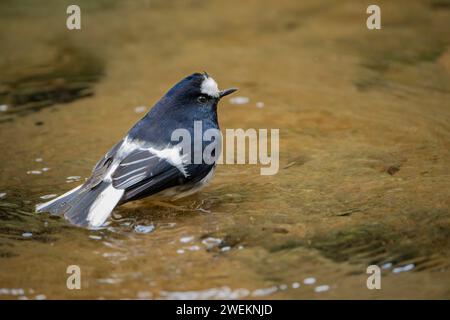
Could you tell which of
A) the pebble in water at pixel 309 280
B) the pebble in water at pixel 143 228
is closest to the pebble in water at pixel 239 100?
the pebble in water at pixel 143 228

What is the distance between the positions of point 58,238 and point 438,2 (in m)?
5.51

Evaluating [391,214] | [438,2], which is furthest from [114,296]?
[438,2]

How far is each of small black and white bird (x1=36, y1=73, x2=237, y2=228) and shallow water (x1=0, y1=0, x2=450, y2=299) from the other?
0.41 feet

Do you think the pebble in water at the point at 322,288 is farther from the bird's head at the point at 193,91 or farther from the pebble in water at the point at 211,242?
the bird's head at the point at 193,91

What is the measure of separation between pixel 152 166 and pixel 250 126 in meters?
1.47

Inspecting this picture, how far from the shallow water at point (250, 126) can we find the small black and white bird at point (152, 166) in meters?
0.13

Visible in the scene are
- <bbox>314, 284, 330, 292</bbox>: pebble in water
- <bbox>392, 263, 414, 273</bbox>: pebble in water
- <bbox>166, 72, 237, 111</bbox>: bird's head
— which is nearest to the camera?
<bbox>314, 284, 330, 292</bbox>: pebble in water

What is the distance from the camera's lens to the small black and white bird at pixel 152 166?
145 inches

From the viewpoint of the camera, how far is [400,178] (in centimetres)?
406

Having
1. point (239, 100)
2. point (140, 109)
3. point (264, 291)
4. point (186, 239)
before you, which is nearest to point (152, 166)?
point (186, 239)

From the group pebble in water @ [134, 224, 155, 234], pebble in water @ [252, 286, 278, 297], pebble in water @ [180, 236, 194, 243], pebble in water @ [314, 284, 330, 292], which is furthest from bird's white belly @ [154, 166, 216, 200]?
pebble in water @ [314, 284, 330, 292]

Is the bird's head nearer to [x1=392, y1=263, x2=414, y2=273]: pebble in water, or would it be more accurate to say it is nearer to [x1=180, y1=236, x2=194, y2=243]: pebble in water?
[x1=180, y1=236, x2=194, y2=243]: pebble in water

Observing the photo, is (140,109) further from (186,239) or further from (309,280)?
(309,280)

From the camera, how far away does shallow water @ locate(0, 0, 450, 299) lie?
126 inches
